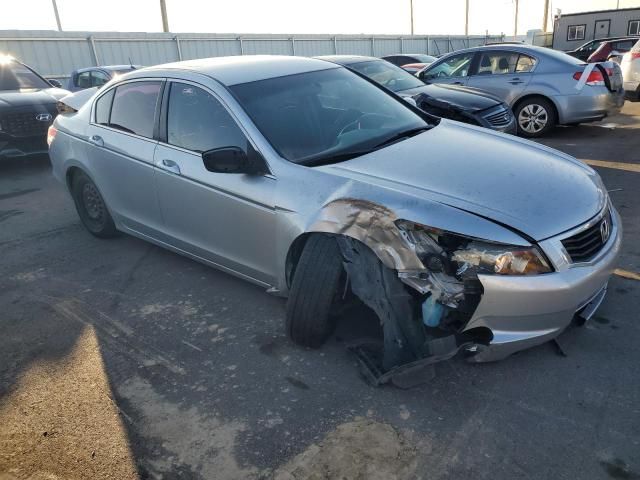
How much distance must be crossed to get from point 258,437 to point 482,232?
4.78 ft

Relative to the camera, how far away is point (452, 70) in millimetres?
9242

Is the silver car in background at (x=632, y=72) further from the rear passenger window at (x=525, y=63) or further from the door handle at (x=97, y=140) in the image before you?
the door handle at (x=97, y=140)

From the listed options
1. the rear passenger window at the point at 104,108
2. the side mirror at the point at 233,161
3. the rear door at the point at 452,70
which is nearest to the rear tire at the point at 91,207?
the rear passenger window at the point at 104,108

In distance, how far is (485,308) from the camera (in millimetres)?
2531

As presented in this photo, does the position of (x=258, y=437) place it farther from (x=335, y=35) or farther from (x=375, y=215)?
(x=335, y=35)

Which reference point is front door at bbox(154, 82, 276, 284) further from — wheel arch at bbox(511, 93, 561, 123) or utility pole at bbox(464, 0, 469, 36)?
utility pole at bbox(464, 0, 469, 36)

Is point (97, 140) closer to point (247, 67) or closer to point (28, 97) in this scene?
point (247, 67)

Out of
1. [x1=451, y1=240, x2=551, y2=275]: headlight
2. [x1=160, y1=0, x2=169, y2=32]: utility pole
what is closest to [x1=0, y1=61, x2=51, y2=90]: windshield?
[x1=451, y1=240, x2=551, y2=275]: headlight

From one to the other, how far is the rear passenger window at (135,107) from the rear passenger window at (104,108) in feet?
0.24

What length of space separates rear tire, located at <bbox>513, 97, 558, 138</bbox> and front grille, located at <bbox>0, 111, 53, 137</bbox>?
7.51m

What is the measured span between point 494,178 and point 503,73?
6623mm

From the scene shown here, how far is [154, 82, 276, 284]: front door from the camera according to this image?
330cm

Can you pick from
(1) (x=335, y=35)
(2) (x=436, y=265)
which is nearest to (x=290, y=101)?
(2) (x=436, y=265)

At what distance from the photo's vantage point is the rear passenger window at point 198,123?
11.4 ft
